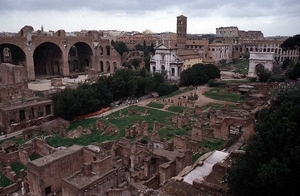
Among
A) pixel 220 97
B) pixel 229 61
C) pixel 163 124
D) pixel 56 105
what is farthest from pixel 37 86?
pixel 229 61

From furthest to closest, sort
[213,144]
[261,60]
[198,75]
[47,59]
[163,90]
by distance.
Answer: [47,59], [261,60], [198,75], [163,90], [213,144]

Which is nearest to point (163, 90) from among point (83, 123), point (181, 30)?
point (83, 123)

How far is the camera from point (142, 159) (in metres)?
17.5

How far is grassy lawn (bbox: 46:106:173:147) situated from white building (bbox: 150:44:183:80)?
1991cm

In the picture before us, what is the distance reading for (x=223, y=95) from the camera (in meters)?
36.8

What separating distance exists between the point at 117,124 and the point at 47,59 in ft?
112

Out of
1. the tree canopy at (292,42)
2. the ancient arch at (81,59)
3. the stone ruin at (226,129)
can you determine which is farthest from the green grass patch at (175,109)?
the ancient arch at (81,59)

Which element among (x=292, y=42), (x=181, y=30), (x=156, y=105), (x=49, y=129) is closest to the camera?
(x=49, y=129)

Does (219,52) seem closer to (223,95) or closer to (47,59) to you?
(223,95)

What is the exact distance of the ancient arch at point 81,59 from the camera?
60406 mm

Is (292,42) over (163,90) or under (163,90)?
over

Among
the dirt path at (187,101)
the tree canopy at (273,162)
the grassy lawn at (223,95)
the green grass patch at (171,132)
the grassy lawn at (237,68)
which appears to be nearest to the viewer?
the tree canopy at (273,162)

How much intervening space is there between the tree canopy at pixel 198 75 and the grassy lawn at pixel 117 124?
13.9m

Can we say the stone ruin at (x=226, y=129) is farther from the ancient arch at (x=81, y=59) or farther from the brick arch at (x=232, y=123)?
the ancient arch at (x=81, y=59)
